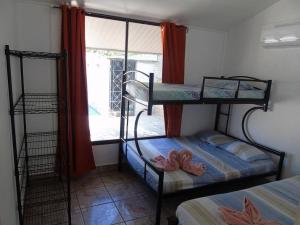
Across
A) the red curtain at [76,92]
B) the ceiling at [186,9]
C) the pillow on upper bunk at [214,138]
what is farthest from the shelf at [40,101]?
the pillow on upper bunk at [214,138]

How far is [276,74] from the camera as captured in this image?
117 inches

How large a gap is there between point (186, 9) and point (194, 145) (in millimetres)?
1807

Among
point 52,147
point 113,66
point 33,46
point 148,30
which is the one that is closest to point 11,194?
point 52,147

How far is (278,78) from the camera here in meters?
2.96

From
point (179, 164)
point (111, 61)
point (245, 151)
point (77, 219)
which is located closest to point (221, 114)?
point (245, 151)

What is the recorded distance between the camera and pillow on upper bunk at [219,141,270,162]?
285 cm

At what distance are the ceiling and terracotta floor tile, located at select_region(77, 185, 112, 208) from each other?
2.16 metres

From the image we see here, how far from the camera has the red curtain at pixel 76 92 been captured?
2.65 m

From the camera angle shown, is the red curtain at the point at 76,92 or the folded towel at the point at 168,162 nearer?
the folded towel at the point at 168,162

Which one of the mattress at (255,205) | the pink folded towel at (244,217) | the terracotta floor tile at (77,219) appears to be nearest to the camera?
the pink folded towel at (244,217)

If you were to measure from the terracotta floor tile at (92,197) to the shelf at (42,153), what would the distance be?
0.48 m

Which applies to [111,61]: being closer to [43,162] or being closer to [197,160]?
[43,162]

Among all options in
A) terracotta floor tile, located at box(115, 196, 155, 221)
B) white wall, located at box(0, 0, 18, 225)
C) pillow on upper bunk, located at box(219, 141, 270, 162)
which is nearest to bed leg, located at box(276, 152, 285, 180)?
pillow on upper bunk, located at box(219, 141, 270, 162)

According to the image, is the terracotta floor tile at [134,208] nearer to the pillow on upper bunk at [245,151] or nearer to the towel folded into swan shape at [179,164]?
the towel folded into swan shape at [179,164]
